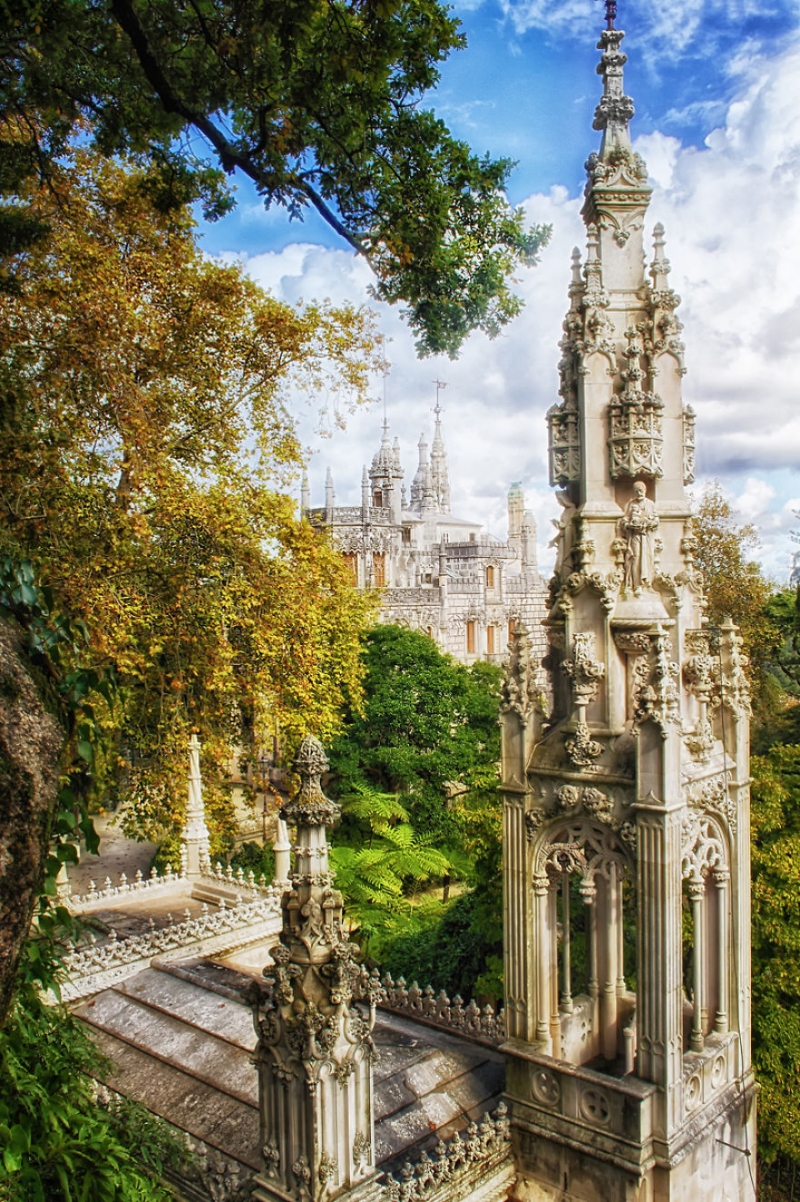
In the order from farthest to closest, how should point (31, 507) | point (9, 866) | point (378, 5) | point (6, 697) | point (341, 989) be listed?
point (31, 507)
point (341, 989)
point (378, 5)
point (6, 697)
point (9, 866)

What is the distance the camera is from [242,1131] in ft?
25.2

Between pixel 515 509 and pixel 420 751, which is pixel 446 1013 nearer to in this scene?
pixel 420 751

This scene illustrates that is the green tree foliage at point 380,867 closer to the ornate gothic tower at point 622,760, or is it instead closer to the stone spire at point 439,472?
the ornate gothic tower at point 622,760

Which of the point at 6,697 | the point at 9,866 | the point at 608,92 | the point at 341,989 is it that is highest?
the point at 608,92

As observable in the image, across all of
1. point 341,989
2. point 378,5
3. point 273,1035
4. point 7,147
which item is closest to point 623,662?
point 341,989

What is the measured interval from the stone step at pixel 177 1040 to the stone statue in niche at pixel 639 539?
5.91 meters

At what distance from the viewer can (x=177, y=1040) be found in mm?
9391

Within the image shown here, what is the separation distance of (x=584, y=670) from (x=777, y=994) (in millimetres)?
7742

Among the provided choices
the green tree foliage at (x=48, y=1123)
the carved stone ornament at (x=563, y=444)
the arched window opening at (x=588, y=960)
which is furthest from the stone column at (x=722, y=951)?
the green tree foliage at (x=48, y=1123)

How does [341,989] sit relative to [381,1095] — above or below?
above

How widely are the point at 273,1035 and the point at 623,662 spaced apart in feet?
13.8

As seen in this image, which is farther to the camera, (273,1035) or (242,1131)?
(242,1131)

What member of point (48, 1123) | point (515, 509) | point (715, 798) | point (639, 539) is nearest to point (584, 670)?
point (639, 539)

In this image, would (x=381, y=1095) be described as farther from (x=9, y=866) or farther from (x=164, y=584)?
(x=164, y=584)
